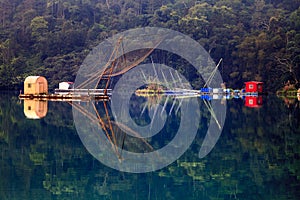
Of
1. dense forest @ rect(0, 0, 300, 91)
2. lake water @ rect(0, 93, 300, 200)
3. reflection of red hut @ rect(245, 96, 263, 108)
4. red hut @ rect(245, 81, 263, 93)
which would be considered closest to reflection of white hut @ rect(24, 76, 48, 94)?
reflection of red hut @ rect(245, 96, 263, 108)

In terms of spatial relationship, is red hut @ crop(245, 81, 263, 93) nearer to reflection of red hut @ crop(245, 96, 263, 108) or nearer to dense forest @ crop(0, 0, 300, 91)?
dense forest @ crop(0, 0, 300, 91)

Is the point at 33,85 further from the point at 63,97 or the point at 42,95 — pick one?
the point at 63,97

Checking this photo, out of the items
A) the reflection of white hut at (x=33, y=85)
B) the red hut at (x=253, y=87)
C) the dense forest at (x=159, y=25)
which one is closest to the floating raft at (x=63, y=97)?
the reflection of white hut at (x=33, y=85)

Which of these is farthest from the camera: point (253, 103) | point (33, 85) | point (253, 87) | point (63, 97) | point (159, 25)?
point (159, 25)

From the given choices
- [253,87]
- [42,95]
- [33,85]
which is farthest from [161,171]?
[253,87]

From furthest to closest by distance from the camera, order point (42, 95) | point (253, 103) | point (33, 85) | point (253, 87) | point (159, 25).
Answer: point (159, 25) < point (253, 87) < point (33, 85) < point (42, 95) < point (253, 103)

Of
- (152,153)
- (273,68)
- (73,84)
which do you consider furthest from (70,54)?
(152,153)

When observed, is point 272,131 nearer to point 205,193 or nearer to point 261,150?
point 261,150
